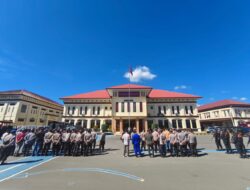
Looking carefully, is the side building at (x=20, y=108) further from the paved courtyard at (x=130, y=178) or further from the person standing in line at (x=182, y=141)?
the person standing in line at (x=182, y=141)

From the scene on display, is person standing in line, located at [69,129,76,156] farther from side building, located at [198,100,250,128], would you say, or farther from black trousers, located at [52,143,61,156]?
side building, located at [198,100,250,128]

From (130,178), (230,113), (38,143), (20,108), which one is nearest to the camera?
(130,178)

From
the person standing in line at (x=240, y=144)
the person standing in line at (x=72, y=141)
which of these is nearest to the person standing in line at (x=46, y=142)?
the person standing in line at (x=72, y=141)

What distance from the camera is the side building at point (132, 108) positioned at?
117 ft

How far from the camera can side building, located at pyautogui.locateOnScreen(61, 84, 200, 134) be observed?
35591mm

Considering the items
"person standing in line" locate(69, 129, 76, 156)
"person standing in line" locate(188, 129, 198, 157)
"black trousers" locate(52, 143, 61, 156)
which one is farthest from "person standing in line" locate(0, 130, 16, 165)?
"person standing in line" locate(188, 129, 198, 157)

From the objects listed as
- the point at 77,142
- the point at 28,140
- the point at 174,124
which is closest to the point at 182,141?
the point at 77,142

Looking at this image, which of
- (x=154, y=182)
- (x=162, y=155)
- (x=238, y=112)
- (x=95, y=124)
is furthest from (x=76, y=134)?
(x=238, y=112)

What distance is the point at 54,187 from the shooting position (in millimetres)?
4680

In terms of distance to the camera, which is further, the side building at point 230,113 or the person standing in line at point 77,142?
the side building at point 230,113

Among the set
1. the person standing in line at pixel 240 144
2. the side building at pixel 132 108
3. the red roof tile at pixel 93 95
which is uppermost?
the red roof tile at pixel 93 95

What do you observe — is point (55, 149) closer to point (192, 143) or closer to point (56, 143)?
point (56, 143)

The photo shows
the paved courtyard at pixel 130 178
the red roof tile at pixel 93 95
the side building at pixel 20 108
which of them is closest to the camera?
the paved courtyard at pixel 130 178

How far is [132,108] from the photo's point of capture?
116 ft
